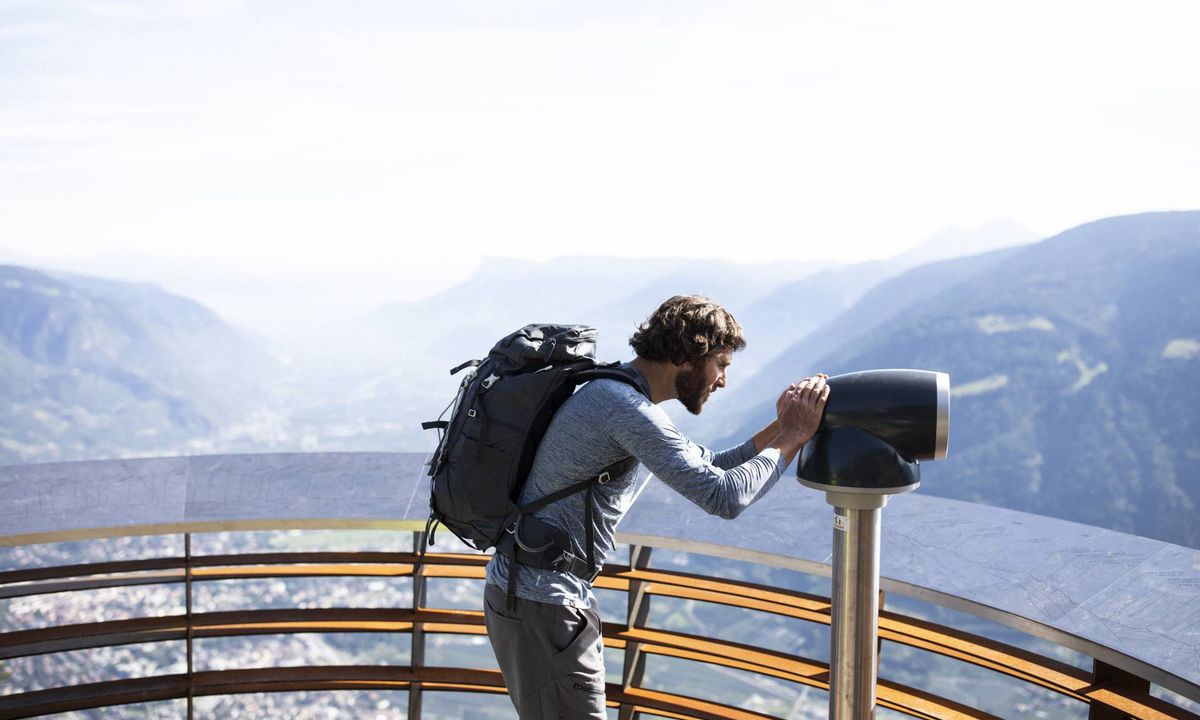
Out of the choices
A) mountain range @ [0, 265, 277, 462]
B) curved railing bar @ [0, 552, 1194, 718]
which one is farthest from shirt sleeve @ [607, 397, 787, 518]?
mountain range @ [0, 265, 277, 462]

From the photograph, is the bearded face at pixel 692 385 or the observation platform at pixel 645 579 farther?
the observation platform at pixel 645 579

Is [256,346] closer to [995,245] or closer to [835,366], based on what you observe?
[835,366]

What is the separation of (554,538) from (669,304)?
46 centimetres

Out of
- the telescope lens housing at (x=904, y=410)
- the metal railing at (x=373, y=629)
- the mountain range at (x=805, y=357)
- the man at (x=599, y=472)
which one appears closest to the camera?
the telescope lens housing at (x=904, y=410)

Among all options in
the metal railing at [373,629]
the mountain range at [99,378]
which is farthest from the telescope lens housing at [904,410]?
the mountain range at [99,378]

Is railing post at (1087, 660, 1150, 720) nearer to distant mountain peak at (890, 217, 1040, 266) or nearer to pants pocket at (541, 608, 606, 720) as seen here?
pants pocket at (541, 608, 606, 720)

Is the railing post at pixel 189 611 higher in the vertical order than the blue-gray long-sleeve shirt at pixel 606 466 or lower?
lower

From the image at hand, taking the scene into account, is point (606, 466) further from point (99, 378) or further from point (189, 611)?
point (99, 378)

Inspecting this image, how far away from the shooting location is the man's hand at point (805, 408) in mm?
1644

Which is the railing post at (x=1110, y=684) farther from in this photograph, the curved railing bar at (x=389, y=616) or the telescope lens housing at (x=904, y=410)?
the telescope lens housing at (x=904, y=410)

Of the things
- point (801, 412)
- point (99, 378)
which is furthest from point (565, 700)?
point (99, 378)

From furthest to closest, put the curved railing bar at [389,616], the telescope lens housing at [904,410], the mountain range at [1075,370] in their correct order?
the mountain range at [1075,370]
the curved railing bar at [389,616]
the telescope lens housing at [904,410]

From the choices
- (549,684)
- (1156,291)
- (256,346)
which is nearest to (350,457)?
(549,684)

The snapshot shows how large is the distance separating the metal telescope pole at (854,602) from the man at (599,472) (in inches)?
5.4
